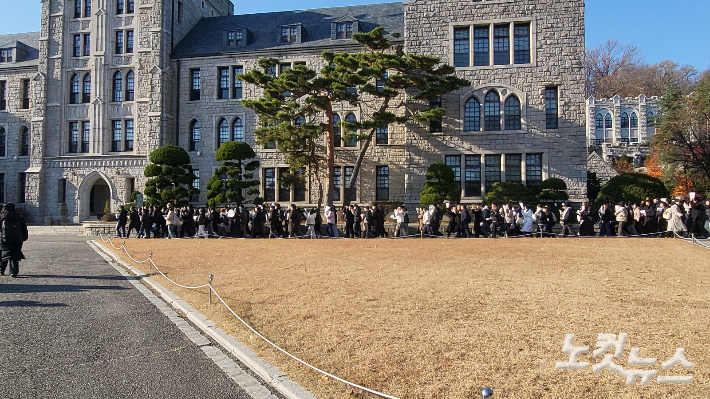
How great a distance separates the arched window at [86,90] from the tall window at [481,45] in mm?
26742

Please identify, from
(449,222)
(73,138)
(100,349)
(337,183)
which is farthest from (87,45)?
(100,349)

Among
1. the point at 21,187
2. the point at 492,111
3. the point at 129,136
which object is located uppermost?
the point at 492,111

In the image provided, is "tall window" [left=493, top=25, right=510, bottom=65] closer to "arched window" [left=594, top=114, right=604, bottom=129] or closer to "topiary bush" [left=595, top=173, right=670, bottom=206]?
"topiary bush" [left=595, top=173, right=670, bottom=206]

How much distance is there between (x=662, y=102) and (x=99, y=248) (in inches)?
1406

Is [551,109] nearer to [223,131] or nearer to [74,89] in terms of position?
[223,131]

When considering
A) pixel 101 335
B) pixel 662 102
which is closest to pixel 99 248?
pixel 101 335

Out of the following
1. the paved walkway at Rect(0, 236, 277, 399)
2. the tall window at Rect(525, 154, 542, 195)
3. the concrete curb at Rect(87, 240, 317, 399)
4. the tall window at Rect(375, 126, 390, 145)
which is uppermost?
the tall window at Rect(375, 126, 390, 145)

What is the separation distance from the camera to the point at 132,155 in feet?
113

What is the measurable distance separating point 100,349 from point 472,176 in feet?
85.1

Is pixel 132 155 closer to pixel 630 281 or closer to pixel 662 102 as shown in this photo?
pixel 630 281

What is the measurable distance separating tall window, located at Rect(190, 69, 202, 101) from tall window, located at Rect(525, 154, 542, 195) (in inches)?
873

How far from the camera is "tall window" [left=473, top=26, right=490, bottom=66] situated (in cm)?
2947

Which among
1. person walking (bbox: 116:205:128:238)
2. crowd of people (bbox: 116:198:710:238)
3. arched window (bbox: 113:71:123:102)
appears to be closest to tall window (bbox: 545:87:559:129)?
crowd of people (bbox: 116:198:710:238)

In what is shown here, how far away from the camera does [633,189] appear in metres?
24.1
